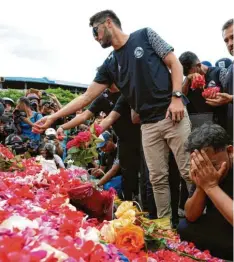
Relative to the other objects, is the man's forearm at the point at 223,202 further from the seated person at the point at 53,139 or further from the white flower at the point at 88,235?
the seated person at the point at 53,139

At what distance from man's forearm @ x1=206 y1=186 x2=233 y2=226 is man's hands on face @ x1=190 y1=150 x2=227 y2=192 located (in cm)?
3

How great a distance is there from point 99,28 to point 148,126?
0.82 m

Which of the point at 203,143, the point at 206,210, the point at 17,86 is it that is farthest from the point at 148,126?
the point at 17,86

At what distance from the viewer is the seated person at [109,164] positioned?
4555 mm

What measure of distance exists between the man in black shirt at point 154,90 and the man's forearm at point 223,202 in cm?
109

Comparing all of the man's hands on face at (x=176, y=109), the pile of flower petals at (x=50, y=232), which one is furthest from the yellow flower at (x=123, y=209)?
the man's hands on face at (x=176, y=109)

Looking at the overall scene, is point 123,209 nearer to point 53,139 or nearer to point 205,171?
point 205,171

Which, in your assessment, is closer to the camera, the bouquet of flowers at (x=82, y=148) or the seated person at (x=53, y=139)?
the bouquet of flowers at (x=82, y=148)

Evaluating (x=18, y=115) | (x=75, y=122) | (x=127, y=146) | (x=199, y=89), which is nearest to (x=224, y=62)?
(x=199, y=89)

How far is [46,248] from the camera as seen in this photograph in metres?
1.16

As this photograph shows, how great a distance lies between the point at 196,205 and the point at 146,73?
1.19 m

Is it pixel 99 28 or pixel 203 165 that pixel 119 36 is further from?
pixel 203 165

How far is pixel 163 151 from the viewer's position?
3.04m

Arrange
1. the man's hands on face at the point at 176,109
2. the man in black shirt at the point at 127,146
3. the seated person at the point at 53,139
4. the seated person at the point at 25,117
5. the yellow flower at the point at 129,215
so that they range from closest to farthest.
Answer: the yellow flower at the point at 129,215
the man's hands on face at the point at 176,109
the man in black shirt at the point at 127,146
the seated person at the point at 53,139
the seated person at the point at 25,117
